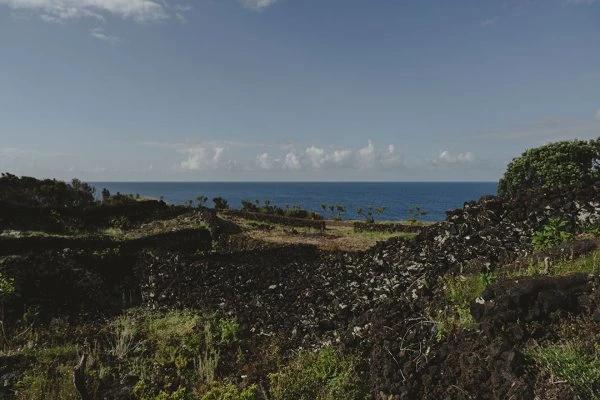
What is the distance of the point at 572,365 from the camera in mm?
6090

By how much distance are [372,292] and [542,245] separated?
4.76 m

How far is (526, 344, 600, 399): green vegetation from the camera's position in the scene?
5773mm

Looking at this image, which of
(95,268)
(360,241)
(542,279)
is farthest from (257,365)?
(360,241)

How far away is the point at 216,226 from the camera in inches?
1115

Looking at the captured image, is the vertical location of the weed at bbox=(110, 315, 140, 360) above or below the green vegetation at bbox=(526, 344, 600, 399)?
below

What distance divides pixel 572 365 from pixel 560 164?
973 inches

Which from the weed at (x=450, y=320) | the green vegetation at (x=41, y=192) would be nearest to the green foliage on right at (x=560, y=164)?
the weed at (x=450, y=320)

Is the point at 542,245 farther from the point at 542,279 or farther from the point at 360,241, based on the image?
the point at 360,241

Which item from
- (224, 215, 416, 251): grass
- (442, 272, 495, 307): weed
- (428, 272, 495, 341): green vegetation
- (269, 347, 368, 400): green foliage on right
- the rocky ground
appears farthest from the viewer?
(224, 215, 416, 251): grass

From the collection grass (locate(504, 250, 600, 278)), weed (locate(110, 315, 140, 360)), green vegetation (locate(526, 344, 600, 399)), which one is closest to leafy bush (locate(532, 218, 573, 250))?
grass (locate(504, 250, 600, 278))

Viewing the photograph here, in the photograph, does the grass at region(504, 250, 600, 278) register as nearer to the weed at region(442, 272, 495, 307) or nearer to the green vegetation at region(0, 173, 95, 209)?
the weed at region(442, 272, 495, 307)

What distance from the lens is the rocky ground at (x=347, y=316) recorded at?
7.36 metres

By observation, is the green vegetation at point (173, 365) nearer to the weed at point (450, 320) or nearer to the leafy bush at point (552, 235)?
the weed at point (450, 320)

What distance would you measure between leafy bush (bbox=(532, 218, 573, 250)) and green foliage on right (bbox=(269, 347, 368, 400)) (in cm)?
644
